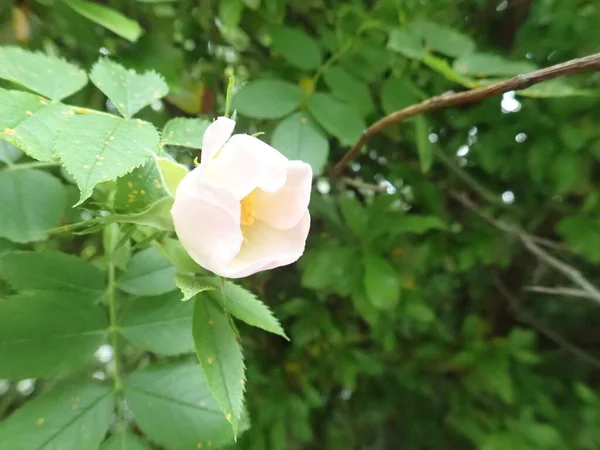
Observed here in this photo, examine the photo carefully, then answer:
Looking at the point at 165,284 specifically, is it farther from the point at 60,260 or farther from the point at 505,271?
the point at 505,271

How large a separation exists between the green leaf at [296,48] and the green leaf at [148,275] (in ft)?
0.91

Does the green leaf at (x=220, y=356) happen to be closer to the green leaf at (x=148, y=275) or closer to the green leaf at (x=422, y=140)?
the green leaf at (x=148, y=275)

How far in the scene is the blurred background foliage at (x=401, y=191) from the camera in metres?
0.58

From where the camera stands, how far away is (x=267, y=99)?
55cm

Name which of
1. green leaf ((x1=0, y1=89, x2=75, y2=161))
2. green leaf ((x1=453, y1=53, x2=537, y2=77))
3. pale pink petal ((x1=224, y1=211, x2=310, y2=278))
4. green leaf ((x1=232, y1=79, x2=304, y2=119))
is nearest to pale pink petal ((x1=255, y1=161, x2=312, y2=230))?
pale pink petal ((x1=224, y1=211, x2=310, y2=278))

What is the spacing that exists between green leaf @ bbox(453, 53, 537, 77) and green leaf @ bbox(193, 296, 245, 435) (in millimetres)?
411

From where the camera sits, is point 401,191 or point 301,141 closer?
point 301,141

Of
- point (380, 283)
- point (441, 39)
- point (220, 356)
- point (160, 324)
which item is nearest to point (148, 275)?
point (160, 324)

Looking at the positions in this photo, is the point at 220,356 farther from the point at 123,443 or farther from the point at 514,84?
the point at 514,84

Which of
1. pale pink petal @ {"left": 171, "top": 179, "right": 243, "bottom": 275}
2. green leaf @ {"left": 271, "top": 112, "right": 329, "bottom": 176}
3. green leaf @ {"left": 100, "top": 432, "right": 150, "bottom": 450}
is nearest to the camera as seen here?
pale pink petal @ {"left": 171, "top": 179, "right": 243, "bottom": 275}

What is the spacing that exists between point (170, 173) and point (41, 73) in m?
0.17

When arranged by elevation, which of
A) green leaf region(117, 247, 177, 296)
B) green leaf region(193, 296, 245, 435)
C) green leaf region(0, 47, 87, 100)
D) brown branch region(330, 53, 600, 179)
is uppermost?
brown branch region(330, 53, 600, 179)

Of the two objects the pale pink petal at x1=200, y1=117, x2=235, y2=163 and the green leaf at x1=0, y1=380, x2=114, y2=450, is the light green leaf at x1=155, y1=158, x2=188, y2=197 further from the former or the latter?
the green leaf at x1=0, y1=380, x2=114, y2=450

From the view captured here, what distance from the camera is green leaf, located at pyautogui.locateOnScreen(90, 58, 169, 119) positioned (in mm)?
385
